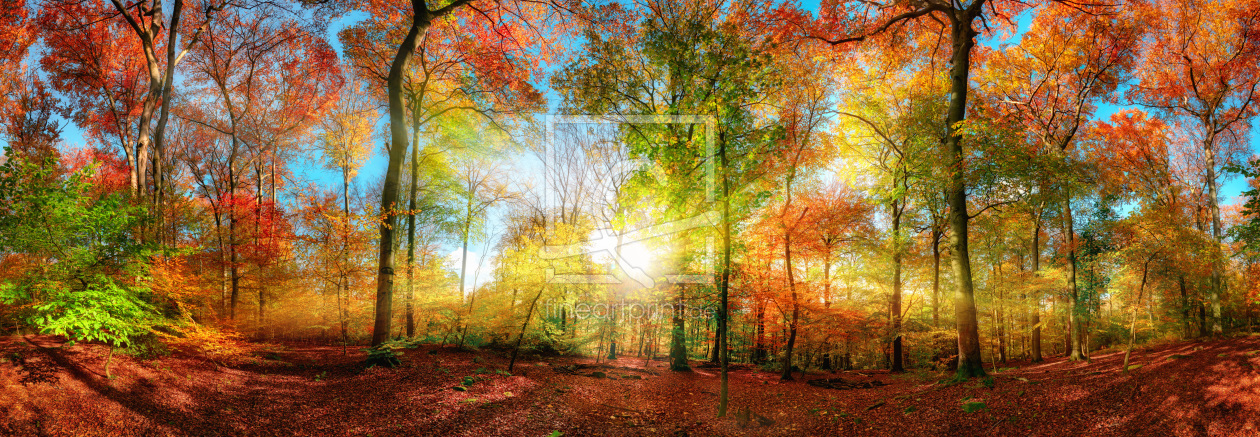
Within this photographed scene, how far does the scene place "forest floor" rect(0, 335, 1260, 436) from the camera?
4.14 metres

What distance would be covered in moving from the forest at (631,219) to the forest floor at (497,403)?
0.21 ft

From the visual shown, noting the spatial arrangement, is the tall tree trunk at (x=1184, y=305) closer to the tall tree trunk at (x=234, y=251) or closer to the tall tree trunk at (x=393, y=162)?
the tall tree trunk at (x=393, y=162)

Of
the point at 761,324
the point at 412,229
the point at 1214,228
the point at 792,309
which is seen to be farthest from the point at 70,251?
the point at 1214,228

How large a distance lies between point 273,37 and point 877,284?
24548mm

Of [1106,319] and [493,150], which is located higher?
[493,150]

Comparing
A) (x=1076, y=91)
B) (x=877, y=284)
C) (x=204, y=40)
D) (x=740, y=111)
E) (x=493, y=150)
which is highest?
(x=204, y=40)

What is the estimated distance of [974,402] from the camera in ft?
19.5

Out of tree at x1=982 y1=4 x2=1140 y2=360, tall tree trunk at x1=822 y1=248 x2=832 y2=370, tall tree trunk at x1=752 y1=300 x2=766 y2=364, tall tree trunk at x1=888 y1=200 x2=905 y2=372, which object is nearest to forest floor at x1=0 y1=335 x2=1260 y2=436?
tall tree trunk at x1=752 y1=300 x2=766 y2=364

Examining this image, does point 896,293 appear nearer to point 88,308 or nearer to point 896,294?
point 896,294

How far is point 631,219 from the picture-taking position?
8.01 metres

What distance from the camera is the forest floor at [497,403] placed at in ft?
13.6

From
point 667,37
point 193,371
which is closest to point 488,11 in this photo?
point 667,37

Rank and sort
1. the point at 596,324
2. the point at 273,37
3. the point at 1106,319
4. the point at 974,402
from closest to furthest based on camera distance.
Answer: the point at 974,402 < the point at 273,37 < the point at 596,324 < the point at 1106,319

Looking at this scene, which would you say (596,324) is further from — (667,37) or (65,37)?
(65,37)
